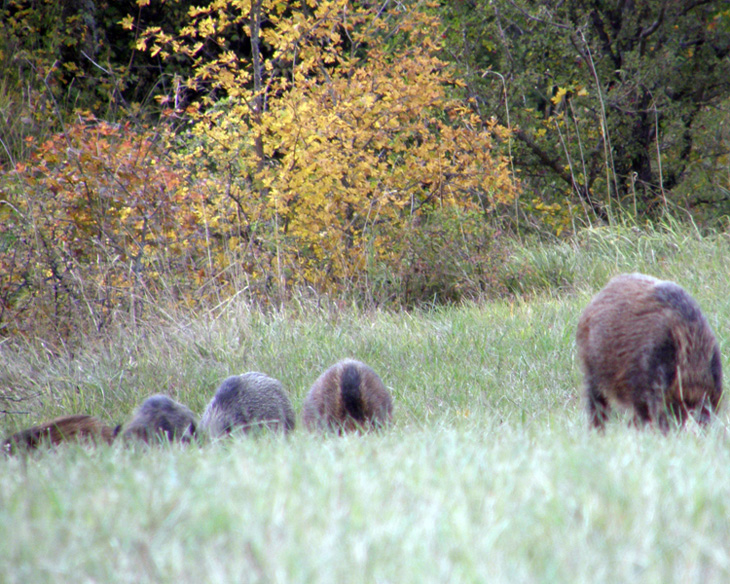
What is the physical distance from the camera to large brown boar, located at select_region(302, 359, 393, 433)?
404 cm

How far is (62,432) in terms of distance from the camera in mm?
4043

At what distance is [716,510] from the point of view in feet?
5.79

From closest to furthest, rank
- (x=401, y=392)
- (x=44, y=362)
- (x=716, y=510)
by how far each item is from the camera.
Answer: (x=716, y=510) → (x=401, y=392) → (x=44, y=362)

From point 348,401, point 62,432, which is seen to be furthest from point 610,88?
point 62,432

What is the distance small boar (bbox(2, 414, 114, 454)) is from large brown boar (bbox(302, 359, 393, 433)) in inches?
42.5

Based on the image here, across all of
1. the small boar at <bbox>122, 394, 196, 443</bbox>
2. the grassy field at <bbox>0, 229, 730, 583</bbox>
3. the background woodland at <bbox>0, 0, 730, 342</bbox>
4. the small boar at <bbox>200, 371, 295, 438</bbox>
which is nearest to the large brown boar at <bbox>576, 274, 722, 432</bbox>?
the grassy field at <bbox>0, 229, 730, 583</bbox>

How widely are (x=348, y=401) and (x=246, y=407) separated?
0.57 metres

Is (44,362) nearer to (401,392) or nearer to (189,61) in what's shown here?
(401,392)

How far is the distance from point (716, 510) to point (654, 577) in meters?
0.42

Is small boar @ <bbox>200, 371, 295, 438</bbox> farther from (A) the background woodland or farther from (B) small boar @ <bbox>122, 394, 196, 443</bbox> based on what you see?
(A) the background woodland

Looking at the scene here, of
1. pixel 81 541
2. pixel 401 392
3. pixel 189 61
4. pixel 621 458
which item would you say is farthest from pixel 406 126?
pixel 189 61

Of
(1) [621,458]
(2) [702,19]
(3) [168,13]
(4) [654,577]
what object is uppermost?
(3) [168,13]

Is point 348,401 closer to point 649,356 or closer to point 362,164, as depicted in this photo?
point 649,356

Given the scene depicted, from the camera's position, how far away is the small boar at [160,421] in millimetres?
3969
